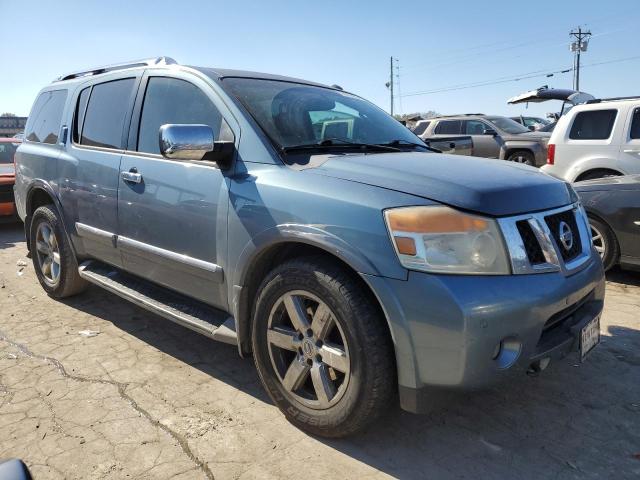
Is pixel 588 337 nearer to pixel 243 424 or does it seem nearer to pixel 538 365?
pixel 538 365

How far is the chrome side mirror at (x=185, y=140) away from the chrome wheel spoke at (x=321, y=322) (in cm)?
99

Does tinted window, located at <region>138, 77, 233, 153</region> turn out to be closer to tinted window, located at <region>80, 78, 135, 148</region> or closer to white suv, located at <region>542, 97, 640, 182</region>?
tinted window, located at <region>80, 78, 135, 148</region>

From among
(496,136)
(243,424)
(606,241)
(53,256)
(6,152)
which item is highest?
(6,152)

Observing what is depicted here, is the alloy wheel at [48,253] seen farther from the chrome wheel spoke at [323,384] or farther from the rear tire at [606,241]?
the rear tire at [606,241]

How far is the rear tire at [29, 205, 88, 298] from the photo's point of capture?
4355 mm

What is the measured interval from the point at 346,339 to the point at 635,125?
684 cm

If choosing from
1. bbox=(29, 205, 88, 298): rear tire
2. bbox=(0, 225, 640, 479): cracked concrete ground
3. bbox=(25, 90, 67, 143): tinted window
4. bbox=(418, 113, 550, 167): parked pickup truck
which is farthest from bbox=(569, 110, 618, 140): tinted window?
bbox=(29, 205, 88, 298): rear tire

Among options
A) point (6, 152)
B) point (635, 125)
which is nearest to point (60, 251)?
point (6, 152)

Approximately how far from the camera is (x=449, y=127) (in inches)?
559

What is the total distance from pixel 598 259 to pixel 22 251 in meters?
6.94

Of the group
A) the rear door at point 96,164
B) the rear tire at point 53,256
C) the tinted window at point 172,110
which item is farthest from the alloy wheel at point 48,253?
the tinted window at point 172,110

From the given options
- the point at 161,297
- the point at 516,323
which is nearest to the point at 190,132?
the point at 161,297

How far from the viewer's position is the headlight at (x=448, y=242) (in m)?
2.13

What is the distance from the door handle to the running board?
0.73 metres
